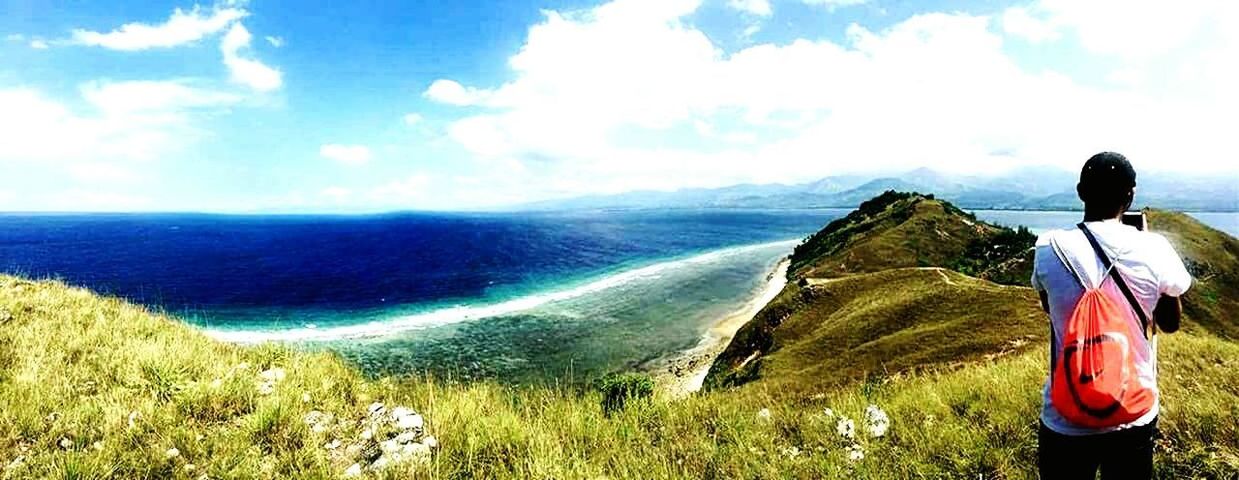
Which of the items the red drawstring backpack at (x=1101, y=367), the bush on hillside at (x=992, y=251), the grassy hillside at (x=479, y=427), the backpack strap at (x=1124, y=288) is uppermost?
the backpack strap at (x=1124, y=288)

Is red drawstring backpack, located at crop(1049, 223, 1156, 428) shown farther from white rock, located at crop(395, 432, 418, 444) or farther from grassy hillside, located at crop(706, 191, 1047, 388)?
grassy hillside, located at crop(706, 191, 1047, 388)

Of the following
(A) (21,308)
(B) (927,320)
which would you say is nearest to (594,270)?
(B) (927,320)

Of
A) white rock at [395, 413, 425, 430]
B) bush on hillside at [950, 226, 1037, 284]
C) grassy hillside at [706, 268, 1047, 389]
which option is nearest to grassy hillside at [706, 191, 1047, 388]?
grassy hillside at [706, 268, 1047, 389]

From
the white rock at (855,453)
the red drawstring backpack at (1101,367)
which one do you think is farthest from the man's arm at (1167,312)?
the white rock at (855,453)

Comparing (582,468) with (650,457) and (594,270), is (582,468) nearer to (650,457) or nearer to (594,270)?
(650,457)

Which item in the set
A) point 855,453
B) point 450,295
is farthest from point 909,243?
point 855,453

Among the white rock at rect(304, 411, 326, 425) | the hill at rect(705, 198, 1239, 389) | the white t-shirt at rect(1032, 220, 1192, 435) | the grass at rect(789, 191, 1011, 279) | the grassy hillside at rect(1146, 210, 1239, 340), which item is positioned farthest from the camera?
the grass at rect(789, 191, 1011, 279)

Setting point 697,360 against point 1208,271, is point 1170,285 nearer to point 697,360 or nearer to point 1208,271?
point 697,360

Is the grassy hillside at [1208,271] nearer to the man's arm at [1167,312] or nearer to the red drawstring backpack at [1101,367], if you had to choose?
the man's arm at [1167,312]
